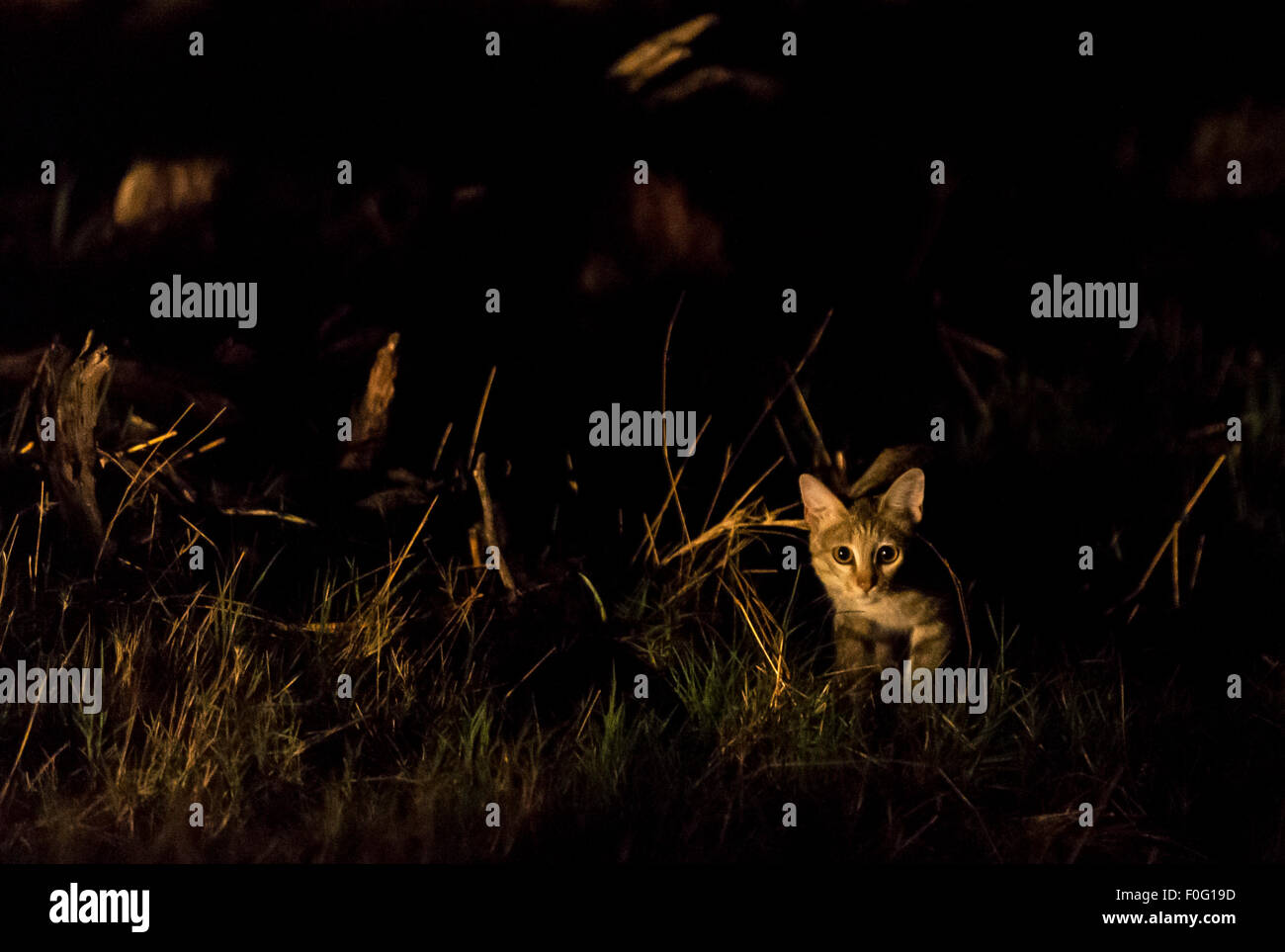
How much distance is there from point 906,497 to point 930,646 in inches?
16.7

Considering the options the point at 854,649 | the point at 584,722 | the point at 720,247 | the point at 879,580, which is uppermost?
the point at 720,247

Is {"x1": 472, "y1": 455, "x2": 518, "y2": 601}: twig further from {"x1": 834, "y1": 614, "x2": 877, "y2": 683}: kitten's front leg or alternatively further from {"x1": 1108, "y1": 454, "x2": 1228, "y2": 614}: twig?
{"x1": 1108, "y1": 454, "x2": 1228, "y2": 614}: twig

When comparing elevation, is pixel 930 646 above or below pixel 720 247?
below

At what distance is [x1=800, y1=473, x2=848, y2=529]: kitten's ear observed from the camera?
344 centimetres

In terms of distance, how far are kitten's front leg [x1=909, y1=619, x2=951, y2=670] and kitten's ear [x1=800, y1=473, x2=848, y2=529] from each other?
40cm

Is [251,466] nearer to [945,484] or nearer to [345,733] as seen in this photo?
[345,733]

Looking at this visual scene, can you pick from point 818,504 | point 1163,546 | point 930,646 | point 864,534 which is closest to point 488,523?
point 818,504

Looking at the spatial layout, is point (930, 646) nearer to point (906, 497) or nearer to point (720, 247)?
point (906, 497)

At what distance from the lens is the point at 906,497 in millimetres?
3449

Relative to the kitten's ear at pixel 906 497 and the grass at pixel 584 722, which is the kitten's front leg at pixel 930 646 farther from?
the kitten's ear at pixel 906 497

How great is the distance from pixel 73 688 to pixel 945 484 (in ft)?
8.23

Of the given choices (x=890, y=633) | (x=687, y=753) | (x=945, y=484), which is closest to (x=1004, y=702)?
(x=890, y=633)

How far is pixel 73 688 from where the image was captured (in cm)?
342

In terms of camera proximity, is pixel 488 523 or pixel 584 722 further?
pixel 488 523
